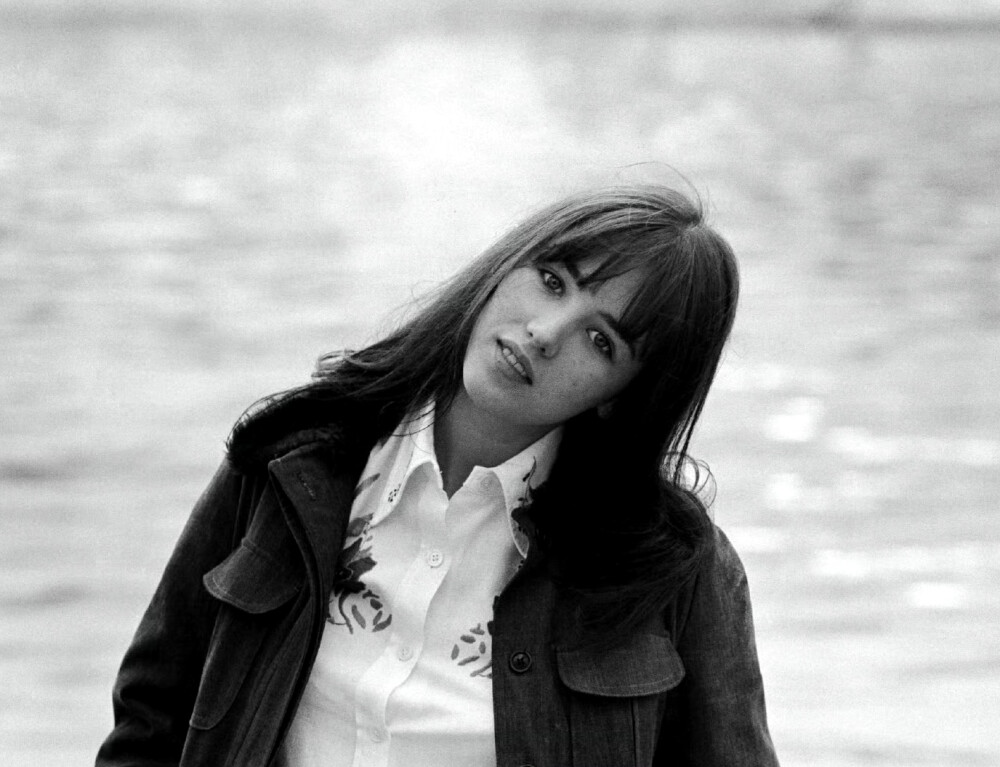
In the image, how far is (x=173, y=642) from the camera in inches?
52.0

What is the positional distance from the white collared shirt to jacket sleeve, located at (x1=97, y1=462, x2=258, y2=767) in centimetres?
11

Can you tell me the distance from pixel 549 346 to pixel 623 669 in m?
0.27

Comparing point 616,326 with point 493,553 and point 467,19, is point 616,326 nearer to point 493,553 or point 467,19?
point 493,553

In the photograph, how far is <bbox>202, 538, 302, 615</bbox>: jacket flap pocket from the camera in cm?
125

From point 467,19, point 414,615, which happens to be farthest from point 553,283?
point 467,19

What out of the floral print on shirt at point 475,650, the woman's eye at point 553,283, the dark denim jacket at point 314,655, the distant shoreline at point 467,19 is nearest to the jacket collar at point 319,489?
the dark denim jacket at point 314,655

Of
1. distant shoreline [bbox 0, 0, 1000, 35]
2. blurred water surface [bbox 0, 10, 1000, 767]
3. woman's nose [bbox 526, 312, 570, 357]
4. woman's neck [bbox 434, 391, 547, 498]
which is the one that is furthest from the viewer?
distant shoreline [bbox 0, 0, 1000, 35]

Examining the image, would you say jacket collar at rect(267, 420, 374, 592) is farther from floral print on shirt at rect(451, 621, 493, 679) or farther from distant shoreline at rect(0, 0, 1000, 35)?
distant shoreline at rect(0, 0, 1000, 35)

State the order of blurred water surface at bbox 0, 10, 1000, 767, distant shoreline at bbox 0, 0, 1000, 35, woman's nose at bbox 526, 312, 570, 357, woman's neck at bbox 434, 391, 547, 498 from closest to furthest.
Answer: woman's nose at bbox 526, 312, 570, 357 < woman's neck at bbox 434, 391, 547, 498 < blurred water surface at bbox 0, 10, 1000, 767 < distant shoreline at bbox 0, 0, 1000, 35

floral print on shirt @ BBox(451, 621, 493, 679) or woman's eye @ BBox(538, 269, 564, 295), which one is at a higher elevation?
woman's eye @ BBox(538, 269, 564, 295)

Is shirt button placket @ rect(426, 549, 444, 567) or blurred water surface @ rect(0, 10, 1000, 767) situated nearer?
shirt button placket @ rect(426, 549, 444, 567)

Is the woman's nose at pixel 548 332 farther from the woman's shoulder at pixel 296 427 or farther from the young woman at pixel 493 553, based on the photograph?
the woman's shoulder at pixel 296 427

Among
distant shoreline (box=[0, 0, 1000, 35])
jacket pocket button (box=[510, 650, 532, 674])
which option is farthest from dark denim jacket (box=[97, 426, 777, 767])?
distant shoreline (box=[0, 0, 1000, 35])

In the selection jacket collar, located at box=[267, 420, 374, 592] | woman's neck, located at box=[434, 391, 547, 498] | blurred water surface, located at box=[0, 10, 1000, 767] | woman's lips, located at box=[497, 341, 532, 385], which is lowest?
jacket collar, located at box=[267, 420, 374, 592]
